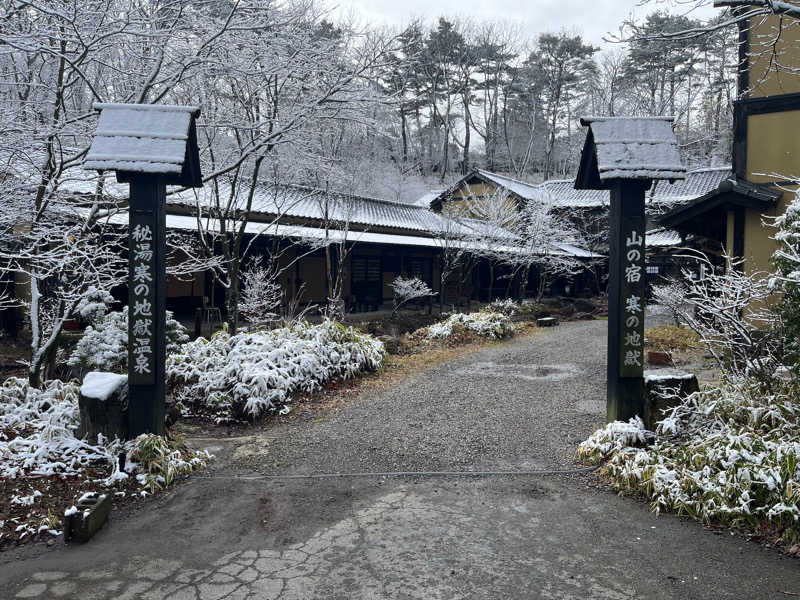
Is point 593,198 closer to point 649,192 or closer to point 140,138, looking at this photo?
point 649,192

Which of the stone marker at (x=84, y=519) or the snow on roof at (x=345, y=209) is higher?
the snow on roof at (x=345, y=209)

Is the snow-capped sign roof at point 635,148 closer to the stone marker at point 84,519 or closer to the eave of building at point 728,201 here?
the stone marker at point 84,519

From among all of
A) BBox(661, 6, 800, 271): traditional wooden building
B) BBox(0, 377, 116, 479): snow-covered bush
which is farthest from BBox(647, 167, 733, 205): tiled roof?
BBox(0, 377, 116, 479): snow-covered bush

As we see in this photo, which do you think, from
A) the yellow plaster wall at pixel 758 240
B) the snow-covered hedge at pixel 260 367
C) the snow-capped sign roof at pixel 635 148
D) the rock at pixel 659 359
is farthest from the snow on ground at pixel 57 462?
the yellow plaster wall at pixel 758 240

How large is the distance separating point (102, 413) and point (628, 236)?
5320 millimetres

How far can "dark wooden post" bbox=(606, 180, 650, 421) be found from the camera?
5.39m

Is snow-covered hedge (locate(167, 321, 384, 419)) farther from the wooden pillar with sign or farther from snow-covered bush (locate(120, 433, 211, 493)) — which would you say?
the wooden pillar with sign

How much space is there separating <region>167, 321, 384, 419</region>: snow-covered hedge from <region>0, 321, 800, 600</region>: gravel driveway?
1.05 m

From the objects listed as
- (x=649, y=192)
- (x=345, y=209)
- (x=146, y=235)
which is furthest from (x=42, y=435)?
(x=649, y=192)

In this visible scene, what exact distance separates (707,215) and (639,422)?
8.45 metres

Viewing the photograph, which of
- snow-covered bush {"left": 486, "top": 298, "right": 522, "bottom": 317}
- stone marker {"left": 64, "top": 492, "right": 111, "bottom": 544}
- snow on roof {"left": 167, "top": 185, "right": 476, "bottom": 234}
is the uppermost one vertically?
snow on roof {"left": 167, "top": 185, "right": 476, "bottom": 234}

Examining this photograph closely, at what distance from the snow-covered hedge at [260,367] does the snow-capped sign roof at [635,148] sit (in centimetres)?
487

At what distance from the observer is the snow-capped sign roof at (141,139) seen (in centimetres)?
484

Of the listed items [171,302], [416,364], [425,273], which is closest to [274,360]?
[416,364]
